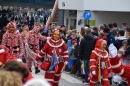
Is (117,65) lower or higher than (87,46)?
higher

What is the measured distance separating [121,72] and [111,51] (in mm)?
441

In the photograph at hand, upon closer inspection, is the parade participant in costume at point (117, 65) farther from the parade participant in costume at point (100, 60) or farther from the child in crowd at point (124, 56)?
the child in crowd at point (124, 56)

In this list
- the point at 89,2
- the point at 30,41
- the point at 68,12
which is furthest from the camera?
the point at 68,12

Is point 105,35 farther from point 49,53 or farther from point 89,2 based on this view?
point 89,2

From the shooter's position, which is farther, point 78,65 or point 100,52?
point 78,65

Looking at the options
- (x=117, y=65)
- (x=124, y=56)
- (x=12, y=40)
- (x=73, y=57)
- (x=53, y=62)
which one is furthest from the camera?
(x=73, y=57)

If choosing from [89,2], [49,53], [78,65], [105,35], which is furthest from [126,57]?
[89,2]

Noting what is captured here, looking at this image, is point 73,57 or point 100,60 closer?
point 100,60

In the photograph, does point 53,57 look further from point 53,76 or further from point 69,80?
point 69,80

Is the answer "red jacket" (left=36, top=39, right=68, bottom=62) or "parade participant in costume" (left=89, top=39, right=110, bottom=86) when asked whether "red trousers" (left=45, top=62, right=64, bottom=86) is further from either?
"parade participant in costume" (left=89, top=39, right=110, bottom=86)

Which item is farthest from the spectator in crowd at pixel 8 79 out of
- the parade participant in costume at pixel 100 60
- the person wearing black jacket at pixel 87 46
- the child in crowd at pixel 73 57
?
the child in crowd at pixel 73 57

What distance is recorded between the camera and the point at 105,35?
470 inches

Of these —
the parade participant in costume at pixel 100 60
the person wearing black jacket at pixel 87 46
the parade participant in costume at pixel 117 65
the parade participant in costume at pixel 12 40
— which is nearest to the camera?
the parade participant in costume at pixel 117 65

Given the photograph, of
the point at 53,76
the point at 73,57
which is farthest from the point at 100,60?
the point at 73,57
